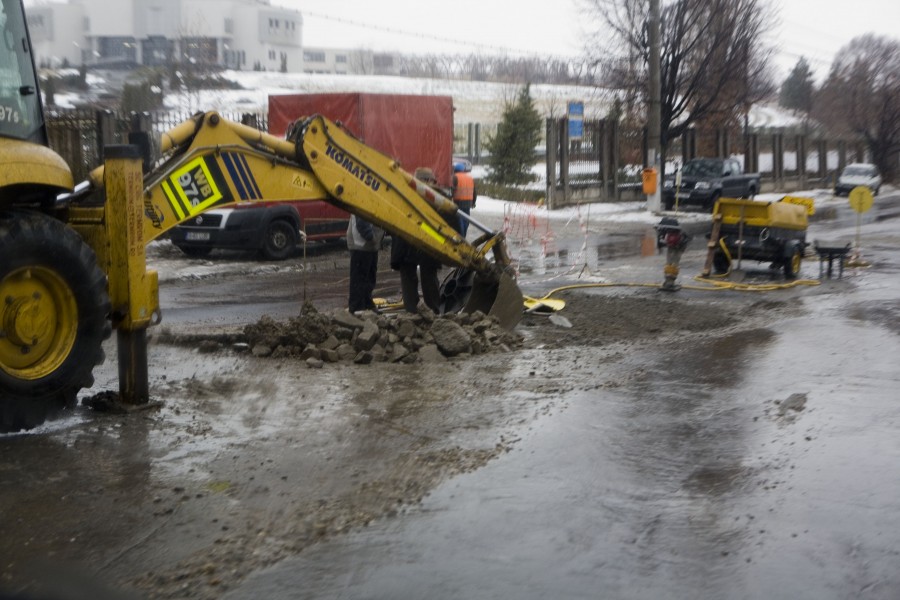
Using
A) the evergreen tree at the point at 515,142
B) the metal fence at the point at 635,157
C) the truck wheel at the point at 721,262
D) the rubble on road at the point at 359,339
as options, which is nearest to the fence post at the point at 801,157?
the metal fence at the point at 635,157

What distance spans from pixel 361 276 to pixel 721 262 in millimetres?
7538

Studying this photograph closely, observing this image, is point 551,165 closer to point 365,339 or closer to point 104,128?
point 104,128

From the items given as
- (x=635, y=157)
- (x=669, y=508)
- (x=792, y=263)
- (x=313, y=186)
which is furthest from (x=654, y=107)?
(x=669, y=508)

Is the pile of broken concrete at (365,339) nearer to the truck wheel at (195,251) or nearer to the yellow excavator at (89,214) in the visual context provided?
the yellow excavator at (89,214)

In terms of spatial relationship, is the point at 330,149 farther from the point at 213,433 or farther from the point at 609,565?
the point at 609,565

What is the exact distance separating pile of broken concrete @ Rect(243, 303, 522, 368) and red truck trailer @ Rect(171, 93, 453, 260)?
23.7ft

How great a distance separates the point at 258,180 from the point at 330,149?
877 millimetres

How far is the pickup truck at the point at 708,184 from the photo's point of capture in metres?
34.8

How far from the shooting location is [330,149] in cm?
909

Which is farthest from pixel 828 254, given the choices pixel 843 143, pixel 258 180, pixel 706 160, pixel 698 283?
pixel 843 143

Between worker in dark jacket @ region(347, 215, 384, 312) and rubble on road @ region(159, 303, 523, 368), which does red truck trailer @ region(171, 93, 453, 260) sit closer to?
worker in dark jacket @ region(347, 215, 384, 312)

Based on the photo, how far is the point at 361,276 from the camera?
12.1 m

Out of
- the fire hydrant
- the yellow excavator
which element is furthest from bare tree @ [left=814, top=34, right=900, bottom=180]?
the yellow excavator

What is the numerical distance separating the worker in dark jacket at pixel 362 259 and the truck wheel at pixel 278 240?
7.04 meters
